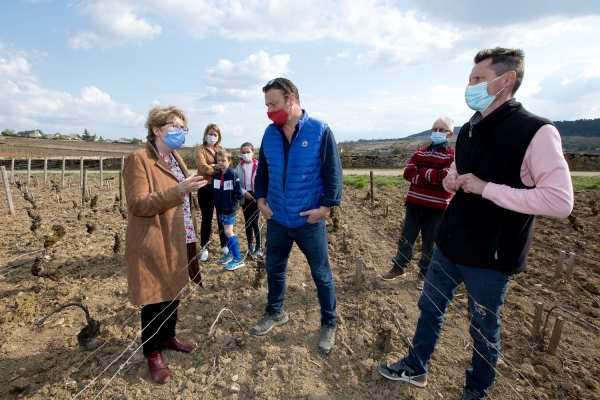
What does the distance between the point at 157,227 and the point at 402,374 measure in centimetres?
228

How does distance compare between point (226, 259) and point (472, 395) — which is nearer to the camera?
point (472, 395)

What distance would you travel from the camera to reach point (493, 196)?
1857 mm

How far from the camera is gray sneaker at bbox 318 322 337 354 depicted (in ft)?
9.69

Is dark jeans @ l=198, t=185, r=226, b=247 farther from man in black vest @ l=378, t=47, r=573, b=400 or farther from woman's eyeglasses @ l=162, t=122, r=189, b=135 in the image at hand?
man in black vest @ l=378, t=47, r=573, b=400

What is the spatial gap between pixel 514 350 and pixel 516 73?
2.56 meters

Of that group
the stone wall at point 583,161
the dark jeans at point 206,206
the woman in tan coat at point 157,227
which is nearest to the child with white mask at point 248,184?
the dark jeans at point 206,206

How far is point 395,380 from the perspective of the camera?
8.46 ft

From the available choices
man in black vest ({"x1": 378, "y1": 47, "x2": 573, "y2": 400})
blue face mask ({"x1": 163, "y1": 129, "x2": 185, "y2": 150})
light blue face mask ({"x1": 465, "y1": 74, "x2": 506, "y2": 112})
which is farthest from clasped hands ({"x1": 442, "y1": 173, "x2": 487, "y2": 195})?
blue face mask ({"x1": 163, "y1": 129, "x2": 185, "y2": 150})

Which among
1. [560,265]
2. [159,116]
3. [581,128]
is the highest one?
[581,128]

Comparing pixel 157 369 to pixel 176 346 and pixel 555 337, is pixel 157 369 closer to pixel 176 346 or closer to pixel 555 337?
pixel 176 346

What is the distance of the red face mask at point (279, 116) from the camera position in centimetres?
269

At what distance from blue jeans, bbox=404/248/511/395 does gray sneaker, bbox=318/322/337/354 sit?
71cm

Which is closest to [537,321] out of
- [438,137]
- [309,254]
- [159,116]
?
[438,137]

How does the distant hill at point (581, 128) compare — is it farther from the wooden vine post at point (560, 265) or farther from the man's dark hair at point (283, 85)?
the man's dark hair at point (283, 85)
